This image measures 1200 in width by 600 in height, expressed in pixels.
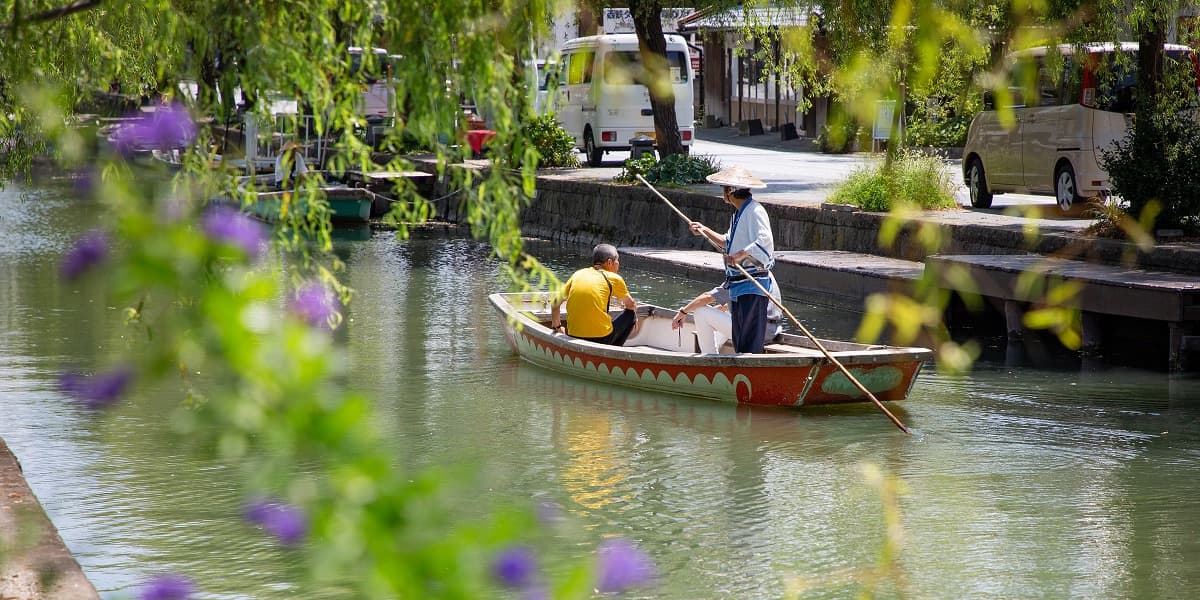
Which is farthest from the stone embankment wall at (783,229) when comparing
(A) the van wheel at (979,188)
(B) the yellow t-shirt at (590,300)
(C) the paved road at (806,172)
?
(B) the yellow t-shirt at (590,300)

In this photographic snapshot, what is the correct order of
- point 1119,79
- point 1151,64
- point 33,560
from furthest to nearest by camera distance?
point 1119,79 < point 1151,64 < point 33,560

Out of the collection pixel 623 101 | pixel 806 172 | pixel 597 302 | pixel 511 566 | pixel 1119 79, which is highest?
pixel 1119 79

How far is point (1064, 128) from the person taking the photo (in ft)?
58.3

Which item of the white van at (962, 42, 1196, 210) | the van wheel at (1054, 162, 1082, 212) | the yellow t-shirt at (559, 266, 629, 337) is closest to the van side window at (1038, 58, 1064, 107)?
the white van at (962, 42, 1196, 210)

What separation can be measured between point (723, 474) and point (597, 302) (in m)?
3.05

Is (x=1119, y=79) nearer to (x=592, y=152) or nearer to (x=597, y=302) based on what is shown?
(x=597, y=302)

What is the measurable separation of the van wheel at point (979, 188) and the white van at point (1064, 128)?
12 millimetres

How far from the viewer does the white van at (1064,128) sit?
17.1 m

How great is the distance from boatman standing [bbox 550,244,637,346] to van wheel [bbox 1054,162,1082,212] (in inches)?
278

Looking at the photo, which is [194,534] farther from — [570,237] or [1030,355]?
[570,237]

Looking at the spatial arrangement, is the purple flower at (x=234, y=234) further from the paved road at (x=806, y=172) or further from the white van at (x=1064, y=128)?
the paved road at (x=806, y=172)

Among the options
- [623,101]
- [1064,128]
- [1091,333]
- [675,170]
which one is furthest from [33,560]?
[623,101]

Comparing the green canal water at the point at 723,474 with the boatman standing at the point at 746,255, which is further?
the boatman standing at the point at 746,255

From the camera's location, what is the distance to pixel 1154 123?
1452 centimetres
